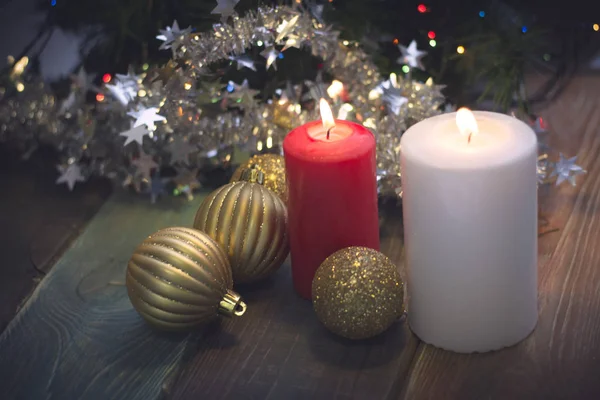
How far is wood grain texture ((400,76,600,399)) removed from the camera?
737 millimetres

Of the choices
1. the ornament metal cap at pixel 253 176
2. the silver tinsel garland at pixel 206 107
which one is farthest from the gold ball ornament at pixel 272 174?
the silver tinsel garland at pixel 206 107

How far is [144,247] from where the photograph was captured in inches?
32.1

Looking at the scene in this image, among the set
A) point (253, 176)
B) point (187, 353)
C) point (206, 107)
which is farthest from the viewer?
point (206, 107)

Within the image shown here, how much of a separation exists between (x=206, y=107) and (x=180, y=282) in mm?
383

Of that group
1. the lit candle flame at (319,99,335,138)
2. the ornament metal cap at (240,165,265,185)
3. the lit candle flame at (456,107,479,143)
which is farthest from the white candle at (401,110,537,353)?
the ornament metal cap at (240,165,265,185)

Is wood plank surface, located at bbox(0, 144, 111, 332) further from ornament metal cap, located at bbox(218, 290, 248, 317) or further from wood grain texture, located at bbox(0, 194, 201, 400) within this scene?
ornament metal cap, located at bbox(218, 290, 248, 317)

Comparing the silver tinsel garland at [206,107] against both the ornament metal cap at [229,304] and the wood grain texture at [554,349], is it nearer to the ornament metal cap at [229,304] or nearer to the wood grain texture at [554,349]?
the wood grain texture at [554,349]

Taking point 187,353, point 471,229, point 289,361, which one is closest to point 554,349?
point 471,229

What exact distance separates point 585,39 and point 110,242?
887 mm

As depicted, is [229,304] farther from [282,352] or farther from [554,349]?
[554,349]

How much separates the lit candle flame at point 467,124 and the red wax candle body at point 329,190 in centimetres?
11

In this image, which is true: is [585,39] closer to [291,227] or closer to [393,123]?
[393,123]

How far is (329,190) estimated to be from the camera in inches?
32.1

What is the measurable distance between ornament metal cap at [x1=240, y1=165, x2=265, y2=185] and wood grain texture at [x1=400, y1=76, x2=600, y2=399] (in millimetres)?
275
